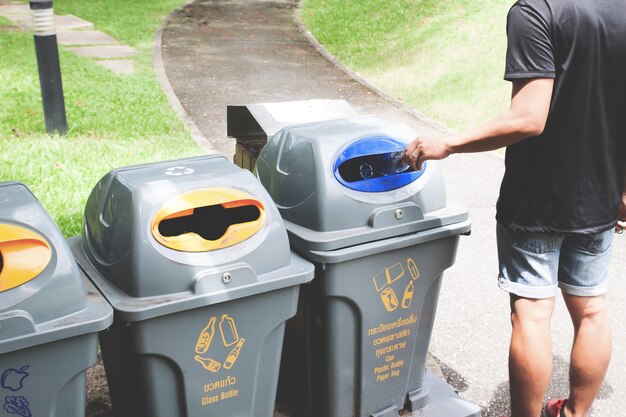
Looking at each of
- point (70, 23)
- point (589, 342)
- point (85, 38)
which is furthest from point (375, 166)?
point (70, 23)

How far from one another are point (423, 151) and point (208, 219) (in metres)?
0.84

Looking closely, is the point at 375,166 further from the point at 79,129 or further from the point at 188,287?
the point at 79,129

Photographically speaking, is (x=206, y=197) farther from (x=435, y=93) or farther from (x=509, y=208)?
(x=435, y=93)

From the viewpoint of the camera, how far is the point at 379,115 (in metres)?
8.36

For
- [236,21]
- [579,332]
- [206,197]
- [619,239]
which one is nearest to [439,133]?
[619,239]

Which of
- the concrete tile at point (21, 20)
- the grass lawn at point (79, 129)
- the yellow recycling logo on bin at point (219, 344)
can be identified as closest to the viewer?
the yellow recycling logo on bin at point (219, 344)

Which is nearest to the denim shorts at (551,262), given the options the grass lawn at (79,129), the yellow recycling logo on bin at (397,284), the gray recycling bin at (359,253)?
the gray recycling bin at (359,253)

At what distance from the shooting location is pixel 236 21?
14.2 meters

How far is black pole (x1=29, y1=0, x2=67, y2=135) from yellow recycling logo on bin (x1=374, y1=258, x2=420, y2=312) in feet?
15.4

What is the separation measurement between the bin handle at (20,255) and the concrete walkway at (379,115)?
2.21 meters

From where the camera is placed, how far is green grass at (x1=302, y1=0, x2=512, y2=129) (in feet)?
28.9

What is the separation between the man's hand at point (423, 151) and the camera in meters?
2.52

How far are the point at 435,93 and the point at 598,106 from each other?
6927 millimetres

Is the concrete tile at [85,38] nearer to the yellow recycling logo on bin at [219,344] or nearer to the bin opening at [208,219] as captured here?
the bin opening at [208,219]
